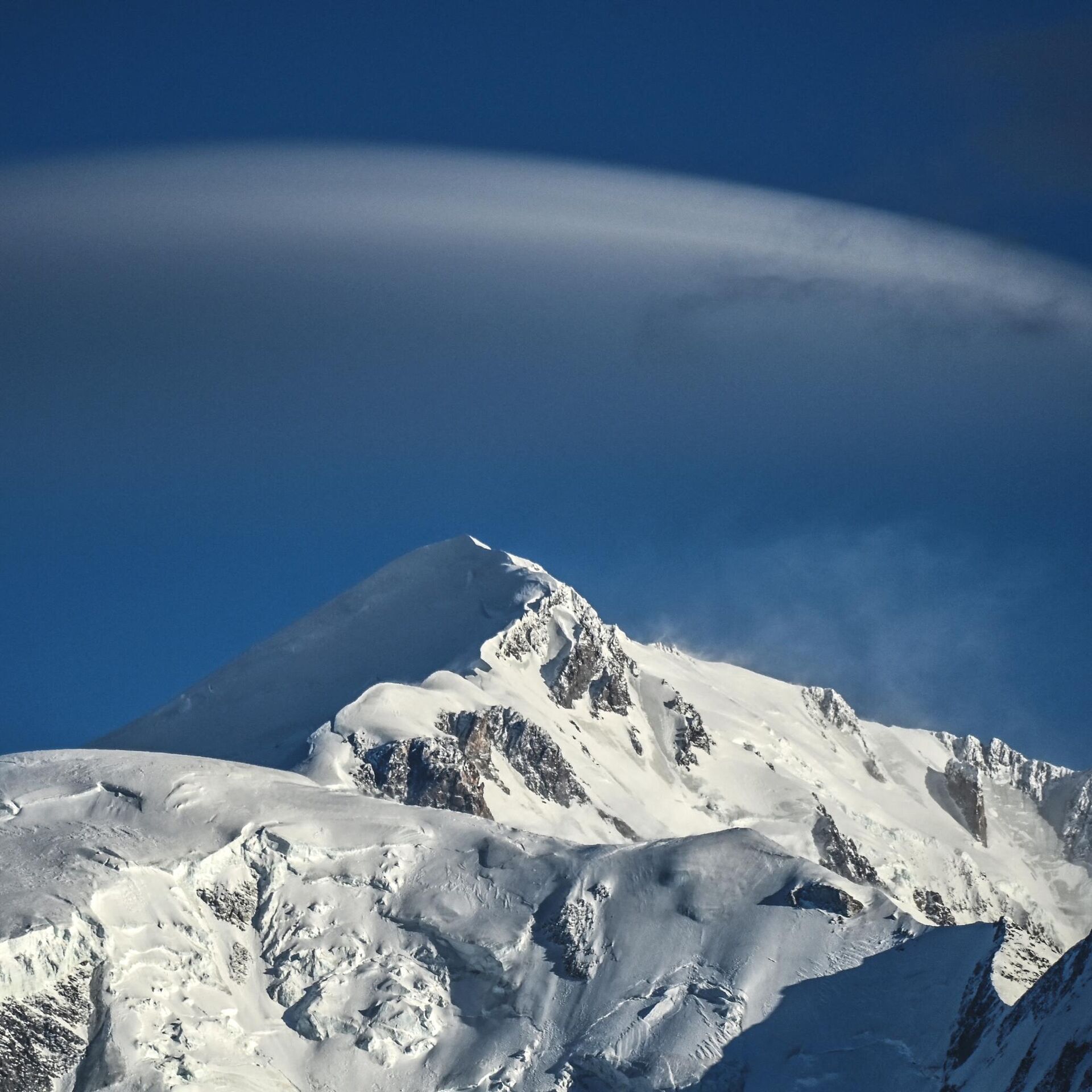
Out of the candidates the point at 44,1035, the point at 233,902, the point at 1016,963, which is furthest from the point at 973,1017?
the point at 44,1035

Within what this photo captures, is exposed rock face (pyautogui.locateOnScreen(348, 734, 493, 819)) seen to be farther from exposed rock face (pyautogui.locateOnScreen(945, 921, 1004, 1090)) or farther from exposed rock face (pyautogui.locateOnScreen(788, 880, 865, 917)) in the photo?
exposed rock face (pyautogui.locateOnScreen(945, 921, 1004, 1090))

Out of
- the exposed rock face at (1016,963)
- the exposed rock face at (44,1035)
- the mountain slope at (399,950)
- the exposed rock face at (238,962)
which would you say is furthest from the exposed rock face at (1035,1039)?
the exposed rock face at (44,1035)

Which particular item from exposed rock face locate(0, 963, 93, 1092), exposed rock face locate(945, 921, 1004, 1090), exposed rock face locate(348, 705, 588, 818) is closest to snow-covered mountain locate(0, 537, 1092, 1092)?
exposed rock face locate(0, 963, 93, 1092)

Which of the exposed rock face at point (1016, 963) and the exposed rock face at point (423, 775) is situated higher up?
the exposed rock face at point (423, 775)

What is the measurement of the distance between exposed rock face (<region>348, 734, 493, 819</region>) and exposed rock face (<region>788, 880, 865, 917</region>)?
41.7m

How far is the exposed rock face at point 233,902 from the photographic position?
137 meters

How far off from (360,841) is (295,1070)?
2413cm

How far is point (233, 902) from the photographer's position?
138m

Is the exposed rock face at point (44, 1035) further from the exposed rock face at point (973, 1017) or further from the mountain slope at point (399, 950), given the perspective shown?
the exposed rock face at point (973, 1017)

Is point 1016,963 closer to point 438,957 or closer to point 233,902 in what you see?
point 438,957

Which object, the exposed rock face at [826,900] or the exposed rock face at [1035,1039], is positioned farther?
the exposed rock face at [826,900]

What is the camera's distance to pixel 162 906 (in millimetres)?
132375

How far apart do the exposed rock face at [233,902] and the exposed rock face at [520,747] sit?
4843cm

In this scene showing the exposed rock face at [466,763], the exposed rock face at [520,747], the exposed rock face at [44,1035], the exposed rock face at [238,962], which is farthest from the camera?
the exposed rock face at [520,747]
